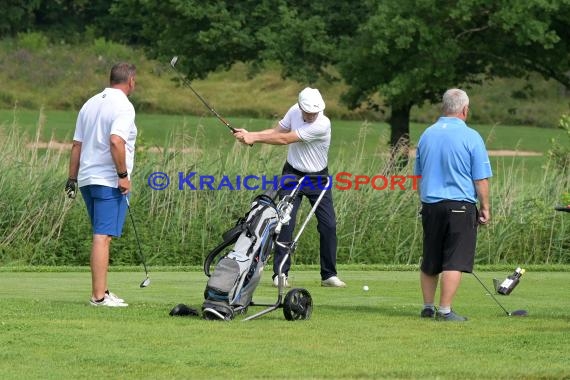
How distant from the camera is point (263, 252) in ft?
33.2

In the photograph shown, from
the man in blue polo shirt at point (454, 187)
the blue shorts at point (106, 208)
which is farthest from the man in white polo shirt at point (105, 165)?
the man in blue polo shirt at point (454, 187)

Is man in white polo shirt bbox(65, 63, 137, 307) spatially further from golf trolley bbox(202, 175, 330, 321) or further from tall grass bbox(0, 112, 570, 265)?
tall grass bbox(0, 112, 570, 265)

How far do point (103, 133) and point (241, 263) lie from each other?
1635 millimetres

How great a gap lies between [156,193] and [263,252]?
7.35m

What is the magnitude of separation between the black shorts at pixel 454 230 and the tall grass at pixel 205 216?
657 centimetres

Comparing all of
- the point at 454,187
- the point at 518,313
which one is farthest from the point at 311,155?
the point at 518,313

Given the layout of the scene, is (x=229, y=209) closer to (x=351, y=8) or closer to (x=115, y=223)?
(x=115, y=223)

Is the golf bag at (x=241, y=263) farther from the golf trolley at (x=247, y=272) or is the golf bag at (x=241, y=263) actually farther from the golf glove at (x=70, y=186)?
the golf glove at (x=70, y=186)

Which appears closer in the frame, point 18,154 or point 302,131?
point 302,131

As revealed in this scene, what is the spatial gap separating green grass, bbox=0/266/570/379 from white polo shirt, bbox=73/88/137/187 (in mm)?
1008

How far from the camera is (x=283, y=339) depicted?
360 inches

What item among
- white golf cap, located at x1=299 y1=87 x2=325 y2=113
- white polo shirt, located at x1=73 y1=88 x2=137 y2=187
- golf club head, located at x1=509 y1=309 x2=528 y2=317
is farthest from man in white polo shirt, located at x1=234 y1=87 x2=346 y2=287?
golf club head, located at x1=509 y1=309 x2=528 y2=317

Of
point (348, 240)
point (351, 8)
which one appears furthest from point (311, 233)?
point (351, 8)

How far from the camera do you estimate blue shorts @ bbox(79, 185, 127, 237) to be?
10758 millimetres
